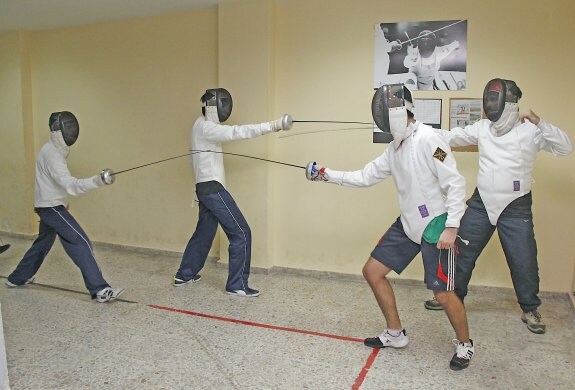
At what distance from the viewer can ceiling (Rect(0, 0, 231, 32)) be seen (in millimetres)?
4137

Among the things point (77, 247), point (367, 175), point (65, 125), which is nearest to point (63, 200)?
point (77, 247)

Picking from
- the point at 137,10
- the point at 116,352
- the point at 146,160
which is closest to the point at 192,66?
the point at 137,10

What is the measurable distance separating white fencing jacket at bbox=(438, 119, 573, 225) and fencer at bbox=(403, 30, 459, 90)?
714 mm

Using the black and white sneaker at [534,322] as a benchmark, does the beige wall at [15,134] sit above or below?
above

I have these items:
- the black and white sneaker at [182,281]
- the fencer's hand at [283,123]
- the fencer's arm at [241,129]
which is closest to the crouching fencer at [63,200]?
the black and white sneaker at [182,281]

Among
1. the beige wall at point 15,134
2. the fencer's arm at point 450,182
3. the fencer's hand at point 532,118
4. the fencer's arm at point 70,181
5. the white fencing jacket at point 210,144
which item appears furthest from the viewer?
the beige wall at point 15,134

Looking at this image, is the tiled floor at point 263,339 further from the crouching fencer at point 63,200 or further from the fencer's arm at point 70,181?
the fencer's arm at point 70,181

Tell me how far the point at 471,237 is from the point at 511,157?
0.53 metres

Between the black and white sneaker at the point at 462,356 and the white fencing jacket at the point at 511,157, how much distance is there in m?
0.86

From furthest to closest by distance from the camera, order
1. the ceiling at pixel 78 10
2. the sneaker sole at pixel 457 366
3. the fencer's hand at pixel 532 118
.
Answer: the ceiling at pixel 78 10
the fencer's hand at pixel 532 118
the sneaker sole at pixel 457 366

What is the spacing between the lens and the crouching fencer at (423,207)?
246 centimetres

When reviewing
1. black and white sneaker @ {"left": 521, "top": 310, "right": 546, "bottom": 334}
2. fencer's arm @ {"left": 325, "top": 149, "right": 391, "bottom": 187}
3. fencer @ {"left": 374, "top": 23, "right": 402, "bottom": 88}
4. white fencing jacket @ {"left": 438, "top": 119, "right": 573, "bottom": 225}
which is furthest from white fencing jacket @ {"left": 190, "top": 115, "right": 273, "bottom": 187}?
black and white sneaker @ {"left": 521, "top": 310, "right": 546, "bottom": 334}

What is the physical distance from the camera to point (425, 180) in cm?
254

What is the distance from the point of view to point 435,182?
8.30ft
